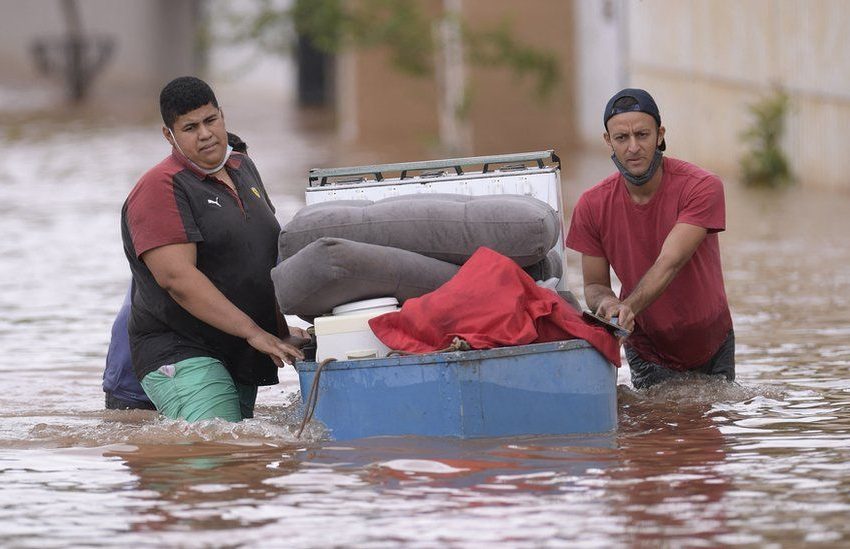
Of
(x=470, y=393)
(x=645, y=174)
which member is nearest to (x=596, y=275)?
(x=645, y=174)

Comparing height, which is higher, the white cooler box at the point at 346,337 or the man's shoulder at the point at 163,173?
the man's shoulder at the point at 163,173

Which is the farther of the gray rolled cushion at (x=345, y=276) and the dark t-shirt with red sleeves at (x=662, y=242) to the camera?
the dark t-shirt with red sleeves at (x=662, y=242)

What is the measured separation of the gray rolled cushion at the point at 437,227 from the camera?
6.19 m

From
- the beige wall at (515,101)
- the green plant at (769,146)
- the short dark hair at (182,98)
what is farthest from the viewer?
the beige wall at (515,101)

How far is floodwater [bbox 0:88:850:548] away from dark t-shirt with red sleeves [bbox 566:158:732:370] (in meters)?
0.32

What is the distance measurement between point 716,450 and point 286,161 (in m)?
17.8

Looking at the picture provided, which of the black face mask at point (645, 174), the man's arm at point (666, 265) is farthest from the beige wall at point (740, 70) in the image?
the man's arm at point (666, 265)

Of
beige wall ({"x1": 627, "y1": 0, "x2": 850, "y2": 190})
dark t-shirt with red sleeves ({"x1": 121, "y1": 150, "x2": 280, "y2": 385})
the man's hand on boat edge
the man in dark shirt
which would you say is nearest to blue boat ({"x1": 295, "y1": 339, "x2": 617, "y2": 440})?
the man's hand on boat edge

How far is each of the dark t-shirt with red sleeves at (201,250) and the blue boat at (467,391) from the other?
0.59m

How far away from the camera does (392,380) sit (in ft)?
19.3

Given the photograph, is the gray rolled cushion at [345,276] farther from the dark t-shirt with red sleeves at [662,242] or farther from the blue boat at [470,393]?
the dark t-shirt with red sleeves at [662,242]

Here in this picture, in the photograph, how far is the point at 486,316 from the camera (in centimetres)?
588

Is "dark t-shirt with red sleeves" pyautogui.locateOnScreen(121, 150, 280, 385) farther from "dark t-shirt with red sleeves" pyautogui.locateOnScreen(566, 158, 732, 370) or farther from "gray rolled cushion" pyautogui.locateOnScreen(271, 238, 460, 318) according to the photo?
"dark t-shirt with red sleeves" pyautogui.locateOnScreen(566, 158, 732, 370)

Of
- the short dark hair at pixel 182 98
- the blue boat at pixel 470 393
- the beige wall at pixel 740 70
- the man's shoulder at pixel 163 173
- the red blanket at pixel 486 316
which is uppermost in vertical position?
the beige wall at pixel 740 70
